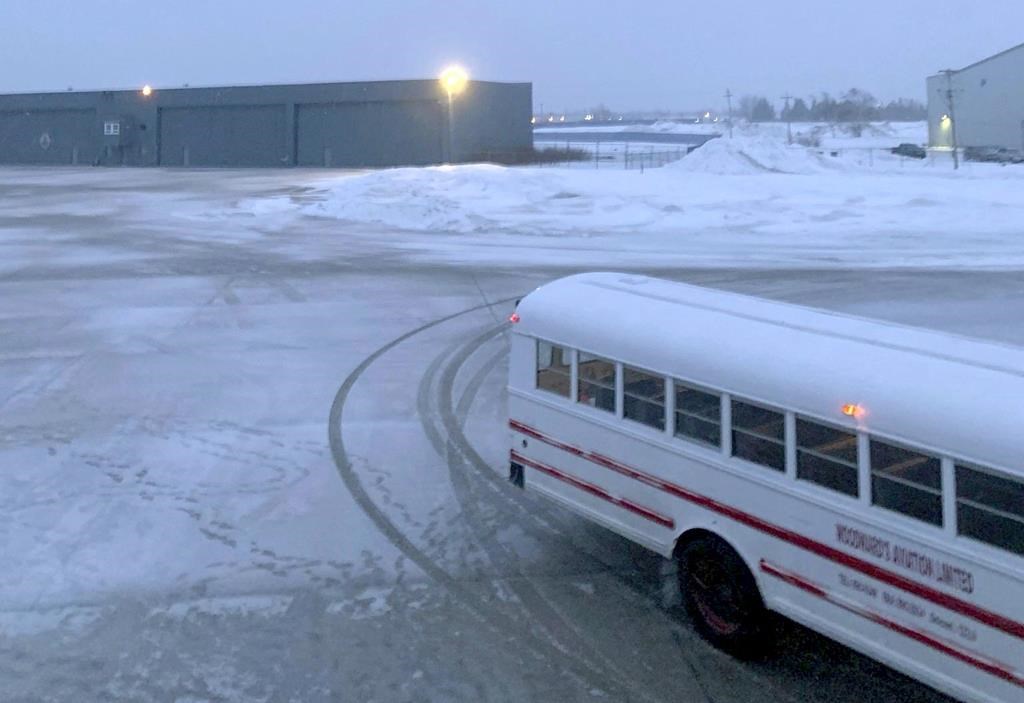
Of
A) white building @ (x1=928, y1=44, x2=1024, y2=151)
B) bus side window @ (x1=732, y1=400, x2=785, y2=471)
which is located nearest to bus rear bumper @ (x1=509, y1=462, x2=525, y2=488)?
bus side window @ (x1=732, y1=400, x2=785, y2=471)

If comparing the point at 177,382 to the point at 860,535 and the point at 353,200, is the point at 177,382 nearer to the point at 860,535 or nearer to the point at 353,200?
the point at 860,535

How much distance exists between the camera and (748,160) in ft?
179

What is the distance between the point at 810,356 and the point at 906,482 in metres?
1.01

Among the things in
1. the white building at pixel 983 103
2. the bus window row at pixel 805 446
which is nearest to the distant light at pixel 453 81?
the white building at pixel 983 103

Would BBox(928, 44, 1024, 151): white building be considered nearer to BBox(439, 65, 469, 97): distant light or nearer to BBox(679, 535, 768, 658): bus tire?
BBox(439, 65, 469, 97): distant light

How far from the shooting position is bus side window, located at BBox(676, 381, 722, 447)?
709cm

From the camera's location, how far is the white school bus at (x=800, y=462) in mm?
5477

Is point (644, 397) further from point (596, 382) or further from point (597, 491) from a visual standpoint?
point (597, 491)

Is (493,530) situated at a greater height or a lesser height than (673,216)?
lesser

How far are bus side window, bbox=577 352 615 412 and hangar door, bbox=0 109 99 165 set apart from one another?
85401 millimetres

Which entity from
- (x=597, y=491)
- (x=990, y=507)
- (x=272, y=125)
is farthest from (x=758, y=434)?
(x=272, y=125)

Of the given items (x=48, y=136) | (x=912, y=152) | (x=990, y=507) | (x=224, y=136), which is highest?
(x=48, y=136)

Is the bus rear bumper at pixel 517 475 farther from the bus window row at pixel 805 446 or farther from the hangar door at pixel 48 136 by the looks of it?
the hangar door at pixel 48 136

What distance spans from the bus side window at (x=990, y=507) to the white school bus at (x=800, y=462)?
11 millimetres
